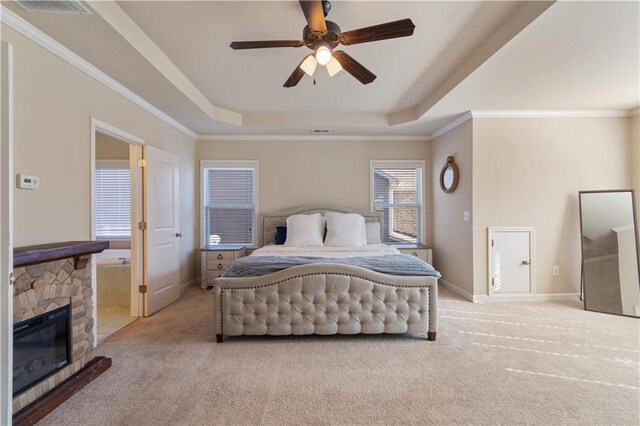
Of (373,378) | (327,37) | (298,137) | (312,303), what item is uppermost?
(298,137)

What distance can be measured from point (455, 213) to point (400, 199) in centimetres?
109

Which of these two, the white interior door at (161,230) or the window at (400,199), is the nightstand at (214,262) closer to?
the white interior door at (161,230)

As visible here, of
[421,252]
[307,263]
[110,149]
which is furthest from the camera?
[110,149]

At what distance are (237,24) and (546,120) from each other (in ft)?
13.4

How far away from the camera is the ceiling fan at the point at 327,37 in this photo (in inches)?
71.6

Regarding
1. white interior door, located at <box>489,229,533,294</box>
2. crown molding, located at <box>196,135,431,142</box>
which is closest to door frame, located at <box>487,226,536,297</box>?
white interior door, located at <box>489,229,533,294</box>

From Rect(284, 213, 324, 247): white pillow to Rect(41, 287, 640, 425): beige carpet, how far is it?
168cm

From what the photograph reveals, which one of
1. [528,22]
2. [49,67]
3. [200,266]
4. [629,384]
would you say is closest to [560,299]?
[629,384]

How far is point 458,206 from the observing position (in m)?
4.30

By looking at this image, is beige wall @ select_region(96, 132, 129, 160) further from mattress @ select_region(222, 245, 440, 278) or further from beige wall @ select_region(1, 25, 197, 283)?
mattress @ select_region(222, 245, 440, 278)

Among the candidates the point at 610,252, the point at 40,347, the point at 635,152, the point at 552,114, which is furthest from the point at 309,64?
the point at 635,152

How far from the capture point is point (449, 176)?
4516 millimetres

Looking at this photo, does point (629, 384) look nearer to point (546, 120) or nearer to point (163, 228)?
point (546, 120)

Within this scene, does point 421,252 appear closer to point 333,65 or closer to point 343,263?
point 343,263
